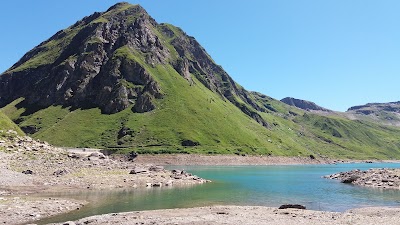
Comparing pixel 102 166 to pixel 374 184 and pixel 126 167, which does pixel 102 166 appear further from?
pixel 374 184

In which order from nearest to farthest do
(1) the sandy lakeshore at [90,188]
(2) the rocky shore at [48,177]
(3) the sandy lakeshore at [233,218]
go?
(3) the sandy lakeshore at [233,218] < (1) the sandy lakeshore at [90,188] < (2) the rocky shore at [48,177]

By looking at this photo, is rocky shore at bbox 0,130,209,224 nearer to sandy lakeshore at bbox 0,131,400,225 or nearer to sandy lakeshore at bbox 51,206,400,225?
sandy lakeshore at bbox 0,131,400,225

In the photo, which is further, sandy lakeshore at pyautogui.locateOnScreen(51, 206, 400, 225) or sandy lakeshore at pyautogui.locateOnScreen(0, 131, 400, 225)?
sandy lakeshore at pyautogui.locateOnScreen(0, 131, 400, 225)

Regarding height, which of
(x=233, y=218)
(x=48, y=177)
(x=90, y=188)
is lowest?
(x=233, y=218)

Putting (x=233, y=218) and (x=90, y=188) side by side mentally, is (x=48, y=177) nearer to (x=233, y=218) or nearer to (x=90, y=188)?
(x=90, y=188)

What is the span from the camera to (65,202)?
42219 mm

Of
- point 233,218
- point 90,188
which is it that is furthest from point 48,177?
point 233,218

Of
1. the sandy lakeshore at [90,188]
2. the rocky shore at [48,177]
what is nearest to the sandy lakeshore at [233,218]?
the sandy lakeshore at [90,188]

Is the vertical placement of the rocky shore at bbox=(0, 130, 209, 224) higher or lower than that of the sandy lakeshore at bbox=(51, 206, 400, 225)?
higher

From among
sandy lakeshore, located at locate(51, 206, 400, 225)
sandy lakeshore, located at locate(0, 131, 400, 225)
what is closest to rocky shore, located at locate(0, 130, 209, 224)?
sandy lakeshore, located at locate(0, 131, 400, 225)

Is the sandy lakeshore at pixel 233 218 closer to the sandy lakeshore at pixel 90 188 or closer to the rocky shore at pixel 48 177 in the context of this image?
the sandy lakeshore at pixel 90 188

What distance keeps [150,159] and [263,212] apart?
503ft

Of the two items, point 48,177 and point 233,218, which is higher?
point 48,177

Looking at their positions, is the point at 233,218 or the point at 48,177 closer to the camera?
the point at 233,218
